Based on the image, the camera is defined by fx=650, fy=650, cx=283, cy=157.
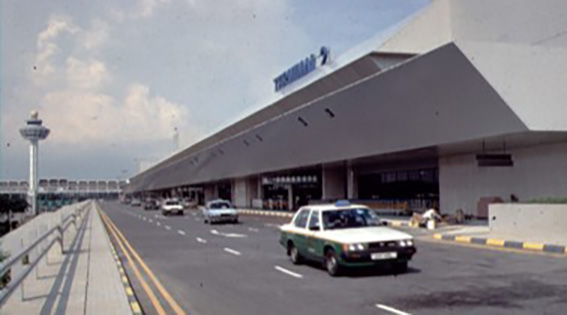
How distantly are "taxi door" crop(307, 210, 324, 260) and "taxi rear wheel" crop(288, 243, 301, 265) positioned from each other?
3.14 feet

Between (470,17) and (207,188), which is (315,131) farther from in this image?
(207,188)

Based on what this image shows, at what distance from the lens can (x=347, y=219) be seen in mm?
15242

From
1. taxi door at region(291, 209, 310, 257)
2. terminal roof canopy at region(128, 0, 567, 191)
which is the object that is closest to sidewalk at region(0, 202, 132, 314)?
taxi door at region(291, 209, 310, 257)

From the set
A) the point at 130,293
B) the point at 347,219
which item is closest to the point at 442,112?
the point at 347,219

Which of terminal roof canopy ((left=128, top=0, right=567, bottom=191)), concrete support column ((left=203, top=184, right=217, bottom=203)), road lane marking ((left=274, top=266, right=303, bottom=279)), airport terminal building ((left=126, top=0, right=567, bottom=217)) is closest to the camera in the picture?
road lane marking ((left=274, top=266, right=303, bottom=279))

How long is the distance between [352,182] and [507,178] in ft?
70.0

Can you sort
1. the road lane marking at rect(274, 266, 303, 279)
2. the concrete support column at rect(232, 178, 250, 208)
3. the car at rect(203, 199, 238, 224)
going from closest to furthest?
the road lane marking at rect(274, 266, 303, 279)
the car at rect(203, 199, 238, 224)
the concrete support column at rect(232, 178, 250, 208)

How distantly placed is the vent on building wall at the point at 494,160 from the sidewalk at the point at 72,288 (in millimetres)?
17584

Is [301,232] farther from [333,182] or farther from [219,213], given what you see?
[333,182]

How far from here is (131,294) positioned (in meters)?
12.1

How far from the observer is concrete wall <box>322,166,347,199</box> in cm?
5425

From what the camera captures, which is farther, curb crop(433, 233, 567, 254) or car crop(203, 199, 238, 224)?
car crop(203, 199, 238, 224)

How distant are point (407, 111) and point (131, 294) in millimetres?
20508

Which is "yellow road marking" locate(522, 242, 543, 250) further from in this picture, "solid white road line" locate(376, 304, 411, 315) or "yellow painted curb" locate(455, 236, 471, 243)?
"solid white road line" locate(376, 304, 411, 315)
